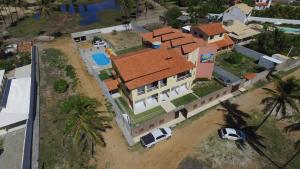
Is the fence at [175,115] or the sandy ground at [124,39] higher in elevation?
the sandy ground at [124,39]

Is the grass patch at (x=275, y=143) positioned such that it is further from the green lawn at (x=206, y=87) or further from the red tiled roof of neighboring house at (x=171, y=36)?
the red tiled roof of neighboring house at (x=171, y=36)

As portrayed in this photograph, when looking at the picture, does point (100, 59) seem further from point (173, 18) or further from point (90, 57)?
point (173, 18)

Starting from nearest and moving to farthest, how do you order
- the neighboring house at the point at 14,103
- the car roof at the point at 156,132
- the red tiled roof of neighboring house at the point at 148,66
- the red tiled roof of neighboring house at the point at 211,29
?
the car roof at the point at 156,132 → the red tiled roof of neighboring house at the point at 148,66 → the neighboring house at the point at 14,103 → the red tiled roof of neighboring house at the point at 211,29

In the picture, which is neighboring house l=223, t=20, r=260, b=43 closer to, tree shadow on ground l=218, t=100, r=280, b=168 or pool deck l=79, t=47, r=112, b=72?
tree shadow on ground l=218, t=100, r=280, b=168

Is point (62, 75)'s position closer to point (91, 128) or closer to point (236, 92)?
point (91, 128)

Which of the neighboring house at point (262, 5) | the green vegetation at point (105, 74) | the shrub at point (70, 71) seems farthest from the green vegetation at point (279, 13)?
the shrub at point (70, 71)

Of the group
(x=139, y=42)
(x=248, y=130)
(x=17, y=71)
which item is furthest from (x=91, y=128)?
(x=139, y=42)

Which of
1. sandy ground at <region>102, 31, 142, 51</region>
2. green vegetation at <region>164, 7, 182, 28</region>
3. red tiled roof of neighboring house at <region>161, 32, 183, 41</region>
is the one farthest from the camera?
green vegetation at <region>164, 7, 182, 28</region>

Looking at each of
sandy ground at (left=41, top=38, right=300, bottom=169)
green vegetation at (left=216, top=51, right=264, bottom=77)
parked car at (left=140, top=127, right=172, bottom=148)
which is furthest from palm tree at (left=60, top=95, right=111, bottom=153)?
green vegetation at (left=216, top=51, right=264, bottom=77)
